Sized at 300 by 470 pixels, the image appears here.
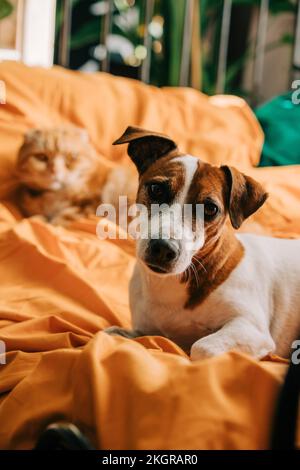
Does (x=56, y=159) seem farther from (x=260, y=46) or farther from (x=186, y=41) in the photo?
(x=260, y=46)

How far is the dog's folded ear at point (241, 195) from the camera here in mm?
1273

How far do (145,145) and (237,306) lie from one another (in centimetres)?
41

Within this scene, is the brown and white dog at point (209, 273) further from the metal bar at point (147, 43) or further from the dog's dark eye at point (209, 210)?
the metal bar at point (147, 43)

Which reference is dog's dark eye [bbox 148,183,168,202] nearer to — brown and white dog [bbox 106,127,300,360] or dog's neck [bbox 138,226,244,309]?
brown and white dog [bbox 106,127,300,360]

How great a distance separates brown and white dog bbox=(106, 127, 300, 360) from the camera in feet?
3.92

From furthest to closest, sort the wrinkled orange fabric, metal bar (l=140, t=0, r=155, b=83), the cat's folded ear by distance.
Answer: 1. metal bar (l=140, t=0, r=155, b=83)
2. the cat's folded ear
3. the wrinkled orange fabric

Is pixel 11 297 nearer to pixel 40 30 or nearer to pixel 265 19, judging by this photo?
pixel 40 30

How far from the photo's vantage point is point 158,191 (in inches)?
48.9

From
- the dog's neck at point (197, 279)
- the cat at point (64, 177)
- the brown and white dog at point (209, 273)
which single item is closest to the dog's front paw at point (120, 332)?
the brown and white dog at point (209, 273)

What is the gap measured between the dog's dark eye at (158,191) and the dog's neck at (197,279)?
5.4 inches

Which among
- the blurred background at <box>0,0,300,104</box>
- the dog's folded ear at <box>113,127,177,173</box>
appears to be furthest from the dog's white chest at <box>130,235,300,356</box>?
the blurred background at <box>0,0,300,104</box>

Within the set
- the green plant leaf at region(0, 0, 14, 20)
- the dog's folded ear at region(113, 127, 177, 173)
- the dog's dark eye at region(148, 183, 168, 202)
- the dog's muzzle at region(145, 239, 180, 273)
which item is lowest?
the dog's muzzle at region(145, 239, 180, 273)

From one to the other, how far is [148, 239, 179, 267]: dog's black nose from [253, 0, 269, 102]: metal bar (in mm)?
2128

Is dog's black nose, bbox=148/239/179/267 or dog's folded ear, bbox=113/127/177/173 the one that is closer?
dog's black nose, bbox=148/239/179/267
